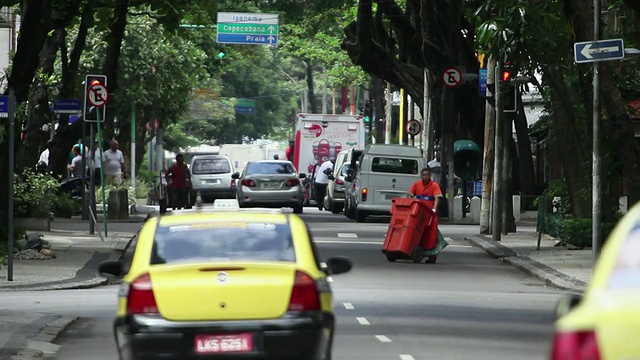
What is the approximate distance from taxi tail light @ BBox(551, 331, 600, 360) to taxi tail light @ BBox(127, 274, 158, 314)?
476cm

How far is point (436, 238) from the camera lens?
2686 centimetres

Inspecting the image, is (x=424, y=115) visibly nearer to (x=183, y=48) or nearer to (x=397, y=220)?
(x=183, y=48)

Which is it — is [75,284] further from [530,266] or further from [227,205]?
[227,205]

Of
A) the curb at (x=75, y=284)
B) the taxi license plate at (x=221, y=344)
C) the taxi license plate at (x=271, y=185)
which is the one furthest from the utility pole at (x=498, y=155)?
the taxi license plate at (x=221, y=344)

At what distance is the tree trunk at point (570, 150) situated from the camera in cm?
3077

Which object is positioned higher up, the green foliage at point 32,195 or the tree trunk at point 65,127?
the tree trunk at point 65,127

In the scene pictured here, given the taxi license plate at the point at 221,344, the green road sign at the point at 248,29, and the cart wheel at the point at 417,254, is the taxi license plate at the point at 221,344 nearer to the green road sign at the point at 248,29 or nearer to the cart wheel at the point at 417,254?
the cart wheel at the point at 417,254

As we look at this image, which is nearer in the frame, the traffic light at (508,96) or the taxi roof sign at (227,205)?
the taxi roof sign at (227,205)

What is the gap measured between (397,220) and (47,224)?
892 cm

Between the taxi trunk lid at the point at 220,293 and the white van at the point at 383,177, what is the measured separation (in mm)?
29700

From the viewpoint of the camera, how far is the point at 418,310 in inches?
709

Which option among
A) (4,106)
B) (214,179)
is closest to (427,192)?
(4,106)

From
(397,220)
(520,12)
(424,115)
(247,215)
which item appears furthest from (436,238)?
(424,115)

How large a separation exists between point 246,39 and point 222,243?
45399 mm
